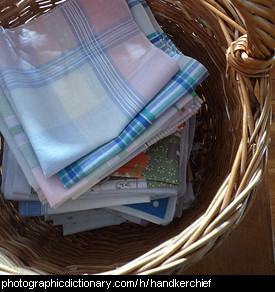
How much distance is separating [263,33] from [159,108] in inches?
7.7

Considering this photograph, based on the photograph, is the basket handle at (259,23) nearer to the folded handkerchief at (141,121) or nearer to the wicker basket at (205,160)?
the wicker basket at (205,160)

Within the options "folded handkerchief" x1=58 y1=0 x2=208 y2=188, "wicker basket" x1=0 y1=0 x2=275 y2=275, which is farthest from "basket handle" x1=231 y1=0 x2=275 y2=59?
"folded handkerchief" x1=58 y1=0 x2=208 y2=188

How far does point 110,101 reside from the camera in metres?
0.65

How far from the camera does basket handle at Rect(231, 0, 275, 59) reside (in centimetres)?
43

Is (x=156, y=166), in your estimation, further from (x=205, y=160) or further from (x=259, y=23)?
(x=259, y=23)

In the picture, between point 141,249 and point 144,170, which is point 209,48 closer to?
point 144,170

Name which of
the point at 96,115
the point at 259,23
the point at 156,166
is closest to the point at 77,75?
the point at 96,115

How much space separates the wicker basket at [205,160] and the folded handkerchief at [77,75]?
92 millimetres

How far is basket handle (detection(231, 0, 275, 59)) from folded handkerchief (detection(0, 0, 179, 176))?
0.17 metres

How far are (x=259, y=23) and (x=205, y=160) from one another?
0.35 meters

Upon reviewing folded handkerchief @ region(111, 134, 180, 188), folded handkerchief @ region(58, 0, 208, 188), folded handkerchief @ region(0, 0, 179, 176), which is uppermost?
folded handkerchief @ region(0, 0, 179, 176)

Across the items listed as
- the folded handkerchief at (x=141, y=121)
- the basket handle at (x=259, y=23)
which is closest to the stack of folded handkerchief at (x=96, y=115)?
the folded handkerchief at (x=141, y=121)

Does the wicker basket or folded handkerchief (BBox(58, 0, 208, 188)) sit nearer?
the wicker basket

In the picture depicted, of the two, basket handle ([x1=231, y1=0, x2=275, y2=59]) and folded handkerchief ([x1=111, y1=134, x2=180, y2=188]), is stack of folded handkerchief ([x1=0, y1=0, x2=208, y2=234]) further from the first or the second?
basket handle ([x1=231, y1=0, x2=275, y2=59])
